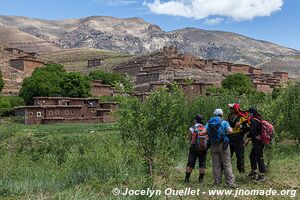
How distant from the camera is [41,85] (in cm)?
5128

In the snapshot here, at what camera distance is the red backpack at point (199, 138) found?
1001cm

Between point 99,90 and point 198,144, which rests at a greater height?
point 198,144

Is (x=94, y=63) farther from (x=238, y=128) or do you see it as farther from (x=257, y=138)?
(x=257, y=138)

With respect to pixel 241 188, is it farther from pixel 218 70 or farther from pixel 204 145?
pixel 218 70

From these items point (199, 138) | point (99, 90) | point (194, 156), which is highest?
point (199, 138)

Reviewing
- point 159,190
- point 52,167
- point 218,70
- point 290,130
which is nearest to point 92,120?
point 290,130

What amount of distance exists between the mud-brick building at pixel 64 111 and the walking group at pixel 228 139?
32.7m

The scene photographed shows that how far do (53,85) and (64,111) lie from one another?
9454mm

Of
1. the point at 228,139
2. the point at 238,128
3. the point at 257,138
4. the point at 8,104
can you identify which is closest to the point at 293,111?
the point at 238,128

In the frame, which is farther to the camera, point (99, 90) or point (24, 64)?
point (24, 64)

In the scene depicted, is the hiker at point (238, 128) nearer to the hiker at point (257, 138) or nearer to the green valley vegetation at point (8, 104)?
the hiker at point (257, 138)

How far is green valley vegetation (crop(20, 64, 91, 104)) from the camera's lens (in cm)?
5150

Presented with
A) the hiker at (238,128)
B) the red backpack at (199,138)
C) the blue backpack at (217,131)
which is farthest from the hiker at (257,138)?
the red backpack at (199,138)

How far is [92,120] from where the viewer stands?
155 ft
